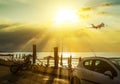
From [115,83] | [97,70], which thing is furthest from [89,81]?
Result: [115,83]

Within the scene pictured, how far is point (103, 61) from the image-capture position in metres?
15.7

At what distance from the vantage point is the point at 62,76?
2955 centimetres

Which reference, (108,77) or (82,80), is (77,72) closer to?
(82,80)

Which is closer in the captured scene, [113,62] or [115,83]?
[115,83]

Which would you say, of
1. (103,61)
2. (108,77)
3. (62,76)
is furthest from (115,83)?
(62,76)

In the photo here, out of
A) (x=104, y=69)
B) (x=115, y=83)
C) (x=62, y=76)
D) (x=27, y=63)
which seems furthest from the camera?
(x=27, y=63)

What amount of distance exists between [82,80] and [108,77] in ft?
6.80

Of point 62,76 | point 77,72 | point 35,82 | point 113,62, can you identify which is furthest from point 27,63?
point 113,62

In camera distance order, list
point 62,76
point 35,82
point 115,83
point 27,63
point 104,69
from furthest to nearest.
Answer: point 27,63, point 62,76, point 35,82, point 104,69, point 115,83

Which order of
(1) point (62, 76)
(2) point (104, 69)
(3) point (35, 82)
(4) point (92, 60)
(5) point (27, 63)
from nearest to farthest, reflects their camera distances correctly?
1. (2) point (104, 69)
2. (4) point (92, 60)
3. (3) point (35, 82)
4. (1) point (62, 76)
5. (5) point (27, 63)

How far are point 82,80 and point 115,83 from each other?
8.31 ft

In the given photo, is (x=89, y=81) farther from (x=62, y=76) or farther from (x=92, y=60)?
(x=62, y=76)

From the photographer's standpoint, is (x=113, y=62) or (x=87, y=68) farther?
(x=87, y=68)

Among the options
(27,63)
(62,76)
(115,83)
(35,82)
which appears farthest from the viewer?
(27,63)
